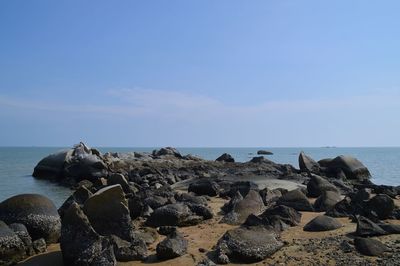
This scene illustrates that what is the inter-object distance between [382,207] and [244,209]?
3380 mm

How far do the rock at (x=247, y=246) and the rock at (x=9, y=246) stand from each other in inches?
135

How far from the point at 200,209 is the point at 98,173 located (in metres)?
16.8

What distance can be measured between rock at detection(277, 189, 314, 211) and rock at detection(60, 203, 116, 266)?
21.0 ft

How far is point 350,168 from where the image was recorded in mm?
27688

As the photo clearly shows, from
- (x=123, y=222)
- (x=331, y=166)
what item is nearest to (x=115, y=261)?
(x=123, y=222)

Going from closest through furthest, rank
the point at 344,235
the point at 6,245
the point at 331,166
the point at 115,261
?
the point at 115,261, the point at 6,245, the point at 344,235, the point at 331,166

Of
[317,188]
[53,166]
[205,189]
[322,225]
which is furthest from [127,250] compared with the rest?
[53,166]

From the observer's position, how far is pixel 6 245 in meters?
7.39

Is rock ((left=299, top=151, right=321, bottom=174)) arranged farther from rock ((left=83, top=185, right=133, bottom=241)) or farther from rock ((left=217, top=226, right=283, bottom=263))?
rock ((left=83, top=185, right=133, bottom=241))

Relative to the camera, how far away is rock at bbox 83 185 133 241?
7.98m

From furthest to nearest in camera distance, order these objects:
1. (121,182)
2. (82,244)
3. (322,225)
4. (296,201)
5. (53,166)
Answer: (53,166) < (121,182) < (296,201) < (322,225) < (82,244)

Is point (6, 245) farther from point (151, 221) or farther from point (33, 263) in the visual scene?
point (151, 221)

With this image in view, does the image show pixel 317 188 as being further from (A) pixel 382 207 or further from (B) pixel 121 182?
(B) pixel 121 182

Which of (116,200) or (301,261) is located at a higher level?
(116,200)
